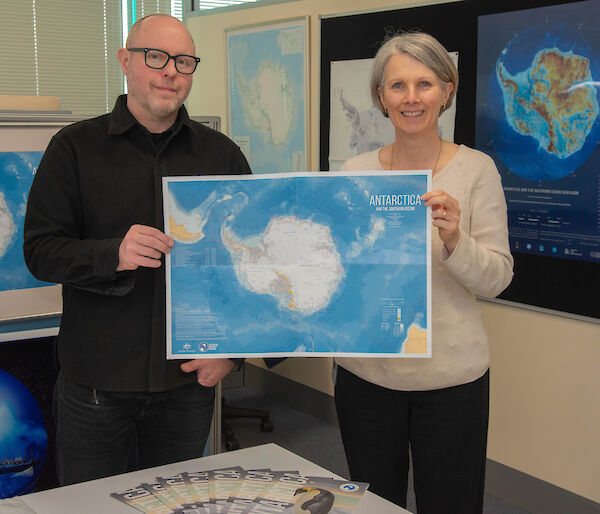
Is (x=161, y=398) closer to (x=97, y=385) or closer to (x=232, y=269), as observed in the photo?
(x=97, y=385)

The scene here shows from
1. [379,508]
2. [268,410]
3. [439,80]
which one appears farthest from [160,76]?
[268,410]

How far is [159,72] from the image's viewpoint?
171 centimetres

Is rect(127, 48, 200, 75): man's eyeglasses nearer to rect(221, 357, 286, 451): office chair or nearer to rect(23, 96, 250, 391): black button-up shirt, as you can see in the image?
rect(23, 96, 250, 391): black button-up shirt

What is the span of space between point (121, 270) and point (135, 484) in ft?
1.54

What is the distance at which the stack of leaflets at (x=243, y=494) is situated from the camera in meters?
1.39

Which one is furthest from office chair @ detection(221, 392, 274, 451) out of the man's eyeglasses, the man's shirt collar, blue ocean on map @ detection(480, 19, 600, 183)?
the man's eyeglasses

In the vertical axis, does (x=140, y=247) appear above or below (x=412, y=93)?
below

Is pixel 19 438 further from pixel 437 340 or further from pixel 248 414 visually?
pixel 248 414

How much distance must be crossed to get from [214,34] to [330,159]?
1.38 meters

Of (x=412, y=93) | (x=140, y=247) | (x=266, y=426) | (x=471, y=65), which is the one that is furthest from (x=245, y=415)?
(x=412, y=93)

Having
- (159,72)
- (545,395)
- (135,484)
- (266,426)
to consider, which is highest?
(159,72)

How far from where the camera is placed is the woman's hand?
162cm

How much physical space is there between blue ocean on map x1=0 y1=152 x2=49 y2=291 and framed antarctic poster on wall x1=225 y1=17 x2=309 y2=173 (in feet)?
6.48

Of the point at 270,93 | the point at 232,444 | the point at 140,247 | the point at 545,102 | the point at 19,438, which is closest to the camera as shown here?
the point at 140,247
